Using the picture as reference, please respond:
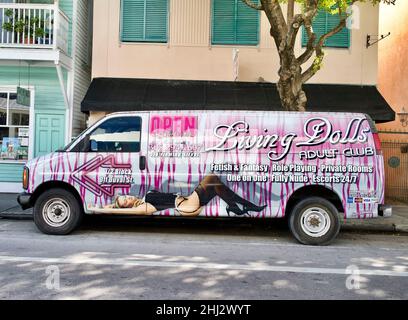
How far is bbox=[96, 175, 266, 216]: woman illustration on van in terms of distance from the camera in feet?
25.6

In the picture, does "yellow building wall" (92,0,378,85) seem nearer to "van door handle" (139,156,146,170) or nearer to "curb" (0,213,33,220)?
"curb" (0,213,33,220)

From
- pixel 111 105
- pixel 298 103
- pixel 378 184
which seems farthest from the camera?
pixel 111 105

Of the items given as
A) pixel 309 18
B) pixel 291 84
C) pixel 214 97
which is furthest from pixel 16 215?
pixel 309 18

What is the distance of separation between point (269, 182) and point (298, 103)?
9.13 feet

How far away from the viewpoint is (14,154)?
13.2m

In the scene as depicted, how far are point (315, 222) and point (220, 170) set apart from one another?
72.6 inches

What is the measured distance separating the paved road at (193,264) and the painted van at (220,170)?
56cm

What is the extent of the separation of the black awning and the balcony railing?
5.46 ft

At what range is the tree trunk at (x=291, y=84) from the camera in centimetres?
964

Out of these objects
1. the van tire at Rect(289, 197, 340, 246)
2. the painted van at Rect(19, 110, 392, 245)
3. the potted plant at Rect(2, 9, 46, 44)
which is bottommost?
the van tire at Rect(289, 197, 340, 246)

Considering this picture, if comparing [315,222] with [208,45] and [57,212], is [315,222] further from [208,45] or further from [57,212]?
[208,45]

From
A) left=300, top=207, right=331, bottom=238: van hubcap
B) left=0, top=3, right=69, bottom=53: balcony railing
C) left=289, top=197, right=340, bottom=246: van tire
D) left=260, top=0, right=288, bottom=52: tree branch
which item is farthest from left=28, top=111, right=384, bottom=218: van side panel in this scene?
left=0, top=3, right=69, bottom=53: balcony railing
